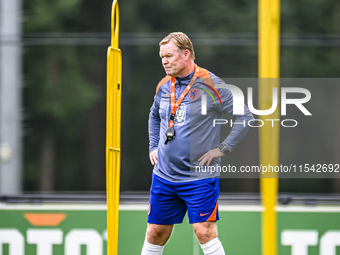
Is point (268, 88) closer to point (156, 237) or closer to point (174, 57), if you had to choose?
point (174, 57)

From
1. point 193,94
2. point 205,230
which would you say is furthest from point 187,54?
point 205,230

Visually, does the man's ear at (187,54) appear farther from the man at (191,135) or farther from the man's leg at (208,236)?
the man's leg at (208,236)

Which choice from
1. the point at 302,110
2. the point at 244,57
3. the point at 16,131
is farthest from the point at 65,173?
the point at 302,110

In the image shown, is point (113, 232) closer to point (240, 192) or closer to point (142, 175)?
point (142, 175)

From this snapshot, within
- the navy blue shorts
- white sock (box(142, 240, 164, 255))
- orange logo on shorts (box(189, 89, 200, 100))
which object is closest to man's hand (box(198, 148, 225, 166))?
the navy blue shorts

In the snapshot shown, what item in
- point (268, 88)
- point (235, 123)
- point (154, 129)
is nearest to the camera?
point (268, 88)

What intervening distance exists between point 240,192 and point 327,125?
83 centimetres

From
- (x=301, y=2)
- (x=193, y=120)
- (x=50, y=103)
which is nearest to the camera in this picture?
(x=193, y=120)

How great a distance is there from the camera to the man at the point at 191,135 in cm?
257

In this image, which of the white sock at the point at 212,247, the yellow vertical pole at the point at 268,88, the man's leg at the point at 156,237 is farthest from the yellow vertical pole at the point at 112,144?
the yellow vertical pole at the point at 268,88

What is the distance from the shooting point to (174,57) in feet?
8.42

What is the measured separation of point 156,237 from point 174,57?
1073 mm

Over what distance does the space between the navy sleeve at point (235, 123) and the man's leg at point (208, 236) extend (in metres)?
0.46

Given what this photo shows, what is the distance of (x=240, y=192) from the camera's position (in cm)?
350
